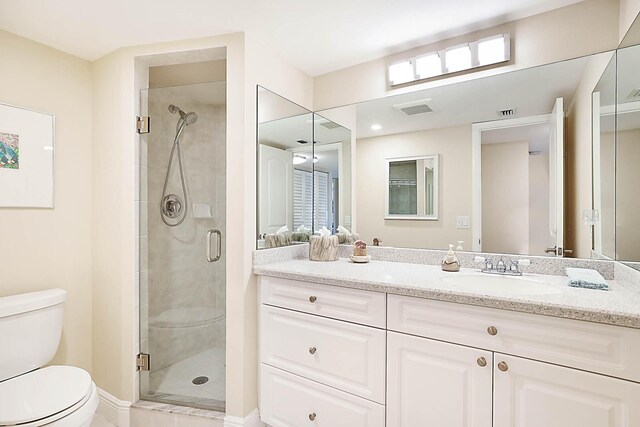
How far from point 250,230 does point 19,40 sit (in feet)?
5.62

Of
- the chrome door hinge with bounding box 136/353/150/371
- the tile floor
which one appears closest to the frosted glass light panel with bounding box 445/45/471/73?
the chrome door hinge with bounding box 136/353/150/371

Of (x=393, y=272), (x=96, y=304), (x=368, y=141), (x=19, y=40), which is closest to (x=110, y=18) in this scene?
(x=19, y=40)

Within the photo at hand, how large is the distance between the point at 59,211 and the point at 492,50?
2.71m

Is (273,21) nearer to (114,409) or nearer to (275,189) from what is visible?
(275,189)

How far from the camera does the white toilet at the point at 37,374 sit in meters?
1.32

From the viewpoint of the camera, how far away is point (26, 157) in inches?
73.8

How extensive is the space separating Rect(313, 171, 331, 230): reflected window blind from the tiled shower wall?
652 mm

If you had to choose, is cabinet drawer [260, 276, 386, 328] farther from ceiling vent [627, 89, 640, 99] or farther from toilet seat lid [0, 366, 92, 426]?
ceiling vent [627, 89, 640, 99]

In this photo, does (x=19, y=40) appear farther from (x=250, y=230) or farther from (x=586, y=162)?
(x=586, y=162)

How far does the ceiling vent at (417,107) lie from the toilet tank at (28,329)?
2300 millimetres

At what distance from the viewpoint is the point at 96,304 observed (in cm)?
215

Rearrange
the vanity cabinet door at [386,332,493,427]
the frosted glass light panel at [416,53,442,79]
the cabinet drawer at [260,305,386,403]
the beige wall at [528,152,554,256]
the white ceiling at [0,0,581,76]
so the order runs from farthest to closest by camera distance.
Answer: the frosted glass light panel at [416,53,442,79] → the beige wall at [528,152,554,256] → the white ceiling at [0,0,581,76] → the cabinet drawer at [260,305,386,403] → the vanity cabinet door at [386,332,493,427]

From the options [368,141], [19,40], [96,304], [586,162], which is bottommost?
[96,304]

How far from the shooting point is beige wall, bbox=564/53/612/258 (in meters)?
1.54
